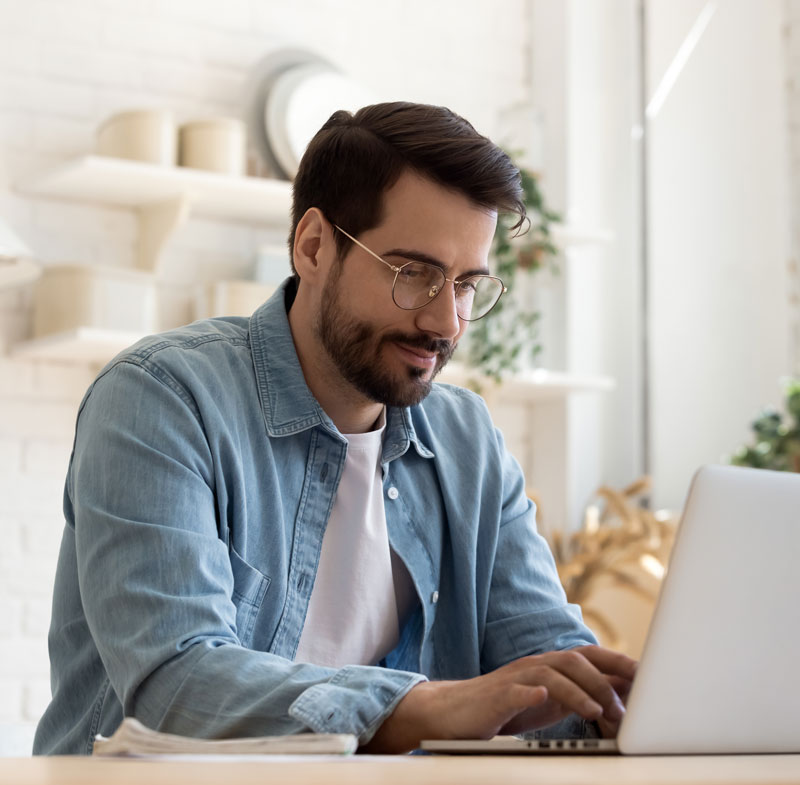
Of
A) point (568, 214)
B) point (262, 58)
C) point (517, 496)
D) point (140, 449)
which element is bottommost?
point (517, 496)

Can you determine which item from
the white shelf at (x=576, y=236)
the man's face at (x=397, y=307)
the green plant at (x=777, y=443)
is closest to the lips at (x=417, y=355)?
the man's face at (x=397, y=307)

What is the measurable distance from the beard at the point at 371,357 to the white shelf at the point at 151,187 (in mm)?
1366

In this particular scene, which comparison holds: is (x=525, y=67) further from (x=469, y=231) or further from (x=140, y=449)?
(x=140, y=449)

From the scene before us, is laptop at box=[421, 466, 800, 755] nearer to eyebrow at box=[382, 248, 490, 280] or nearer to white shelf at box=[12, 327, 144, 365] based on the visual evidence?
eyebrow at box=[382, 248, 490, 280]

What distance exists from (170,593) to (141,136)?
6.22 ft

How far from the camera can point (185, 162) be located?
111 inches

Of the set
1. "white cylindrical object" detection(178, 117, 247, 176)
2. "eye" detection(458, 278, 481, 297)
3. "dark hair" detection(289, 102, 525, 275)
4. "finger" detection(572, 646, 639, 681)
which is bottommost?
"finger" detection(572, 646, 639, 681)

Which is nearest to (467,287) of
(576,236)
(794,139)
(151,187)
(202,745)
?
(202,745)

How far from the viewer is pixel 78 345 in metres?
2.61

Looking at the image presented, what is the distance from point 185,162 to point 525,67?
4.11ft

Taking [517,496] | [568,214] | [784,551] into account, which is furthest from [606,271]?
[784,551]

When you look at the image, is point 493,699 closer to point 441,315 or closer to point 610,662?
point 610,662

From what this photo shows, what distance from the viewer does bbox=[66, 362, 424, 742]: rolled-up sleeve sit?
3.14ft

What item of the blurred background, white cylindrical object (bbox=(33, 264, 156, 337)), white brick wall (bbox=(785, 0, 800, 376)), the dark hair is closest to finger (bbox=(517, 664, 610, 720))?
the dark hair
